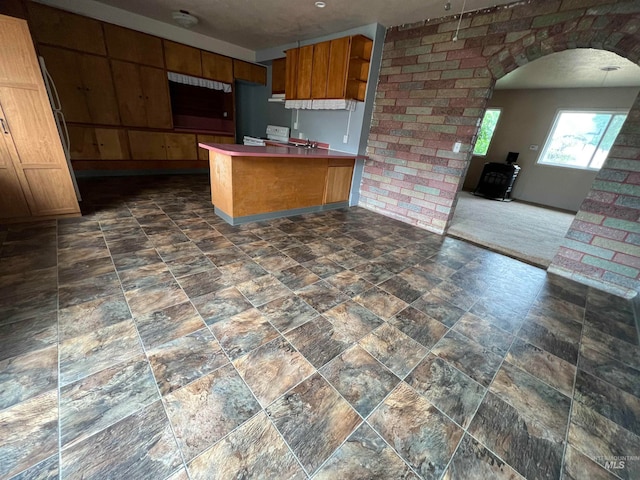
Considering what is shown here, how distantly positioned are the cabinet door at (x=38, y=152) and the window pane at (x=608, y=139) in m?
9.21

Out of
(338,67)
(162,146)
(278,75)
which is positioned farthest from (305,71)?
(162,146)

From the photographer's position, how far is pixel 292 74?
184 inches

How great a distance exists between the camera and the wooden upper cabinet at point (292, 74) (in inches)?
179

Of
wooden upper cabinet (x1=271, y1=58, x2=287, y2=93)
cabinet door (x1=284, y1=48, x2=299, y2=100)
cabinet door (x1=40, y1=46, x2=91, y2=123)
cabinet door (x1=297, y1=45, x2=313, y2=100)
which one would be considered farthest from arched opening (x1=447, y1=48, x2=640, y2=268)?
cabinet door (x1=40, y1=46, x2=91, y2=123)

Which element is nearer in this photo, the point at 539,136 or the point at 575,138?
the point at 575,138

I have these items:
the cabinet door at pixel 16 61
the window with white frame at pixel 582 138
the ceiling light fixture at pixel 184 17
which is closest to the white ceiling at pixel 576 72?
the window with white frame at pixel 582 138

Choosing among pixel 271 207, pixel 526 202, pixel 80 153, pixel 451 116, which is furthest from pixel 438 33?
pixel 80 153

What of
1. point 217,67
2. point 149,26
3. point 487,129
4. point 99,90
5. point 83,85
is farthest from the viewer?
point 487,129

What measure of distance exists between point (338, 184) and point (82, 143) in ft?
14.6

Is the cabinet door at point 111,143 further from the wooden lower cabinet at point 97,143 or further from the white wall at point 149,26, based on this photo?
the white wall at point 149,26

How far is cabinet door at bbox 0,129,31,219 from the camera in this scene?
2.43 m

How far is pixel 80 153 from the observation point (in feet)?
14.4

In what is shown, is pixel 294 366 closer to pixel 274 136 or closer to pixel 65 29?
pixel 274 136

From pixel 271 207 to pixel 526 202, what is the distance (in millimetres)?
6688
